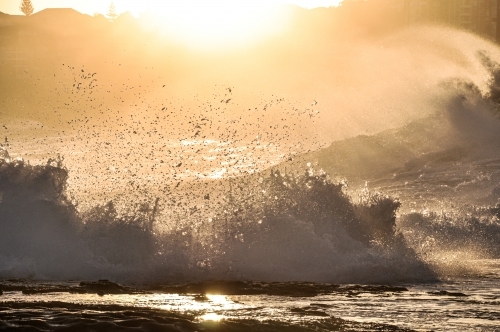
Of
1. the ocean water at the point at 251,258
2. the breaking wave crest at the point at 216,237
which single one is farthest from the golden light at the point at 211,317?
the breaking wave crest at the point at 216,237

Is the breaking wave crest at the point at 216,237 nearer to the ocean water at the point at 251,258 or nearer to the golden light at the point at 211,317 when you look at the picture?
the ocean water at the point at 251,258

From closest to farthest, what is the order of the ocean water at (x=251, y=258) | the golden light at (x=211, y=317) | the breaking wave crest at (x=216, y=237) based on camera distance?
the golden light at (x=211, y=317)
the ocean water at (x=251, y=258)
the breaking wave crest at (x=216, y=237)

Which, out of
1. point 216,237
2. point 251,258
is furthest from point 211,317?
point 216,237

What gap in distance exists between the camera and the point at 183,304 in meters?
15.4

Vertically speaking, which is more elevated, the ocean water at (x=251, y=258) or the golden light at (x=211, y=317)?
the ocean water at (x=251, y=258)

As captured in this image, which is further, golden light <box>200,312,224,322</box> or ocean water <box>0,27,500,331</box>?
ocean water <box>0,27,500,331</box>

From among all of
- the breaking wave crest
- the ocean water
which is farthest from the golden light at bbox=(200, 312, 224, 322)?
the breaking wave crest

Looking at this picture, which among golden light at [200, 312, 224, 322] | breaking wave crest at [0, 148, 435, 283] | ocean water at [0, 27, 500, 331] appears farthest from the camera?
breaking wave crest at [0, 148, 435, 283]

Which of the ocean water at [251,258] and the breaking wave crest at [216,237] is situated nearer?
the ocean water at [251,258]

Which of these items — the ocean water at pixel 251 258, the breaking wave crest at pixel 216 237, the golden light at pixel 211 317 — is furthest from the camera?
the breaking wave crest at pixel 216 237

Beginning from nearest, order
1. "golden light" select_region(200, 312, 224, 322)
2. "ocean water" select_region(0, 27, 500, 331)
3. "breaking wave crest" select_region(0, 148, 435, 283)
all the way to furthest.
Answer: "golden light" select_region(200, 312, 224, 322) → "ocean water" select_region(0, 27, 500, 331) → "breaking wave crest" select_region(0, 148, 435, 283)

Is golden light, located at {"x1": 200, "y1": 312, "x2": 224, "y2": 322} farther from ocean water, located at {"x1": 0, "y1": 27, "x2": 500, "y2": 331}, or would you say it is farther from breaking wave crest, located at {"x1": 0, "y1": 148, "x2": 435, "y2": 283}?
breaking wave crest, located at {"x1": 0, "y1": 148, "x2": 435, "y2": 283}

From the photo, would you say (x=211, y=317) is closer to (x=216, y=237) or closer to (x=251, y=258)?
(x=251, y=258)

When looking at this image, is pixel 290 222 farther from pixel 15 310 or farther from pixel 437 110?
pixel 437 110
